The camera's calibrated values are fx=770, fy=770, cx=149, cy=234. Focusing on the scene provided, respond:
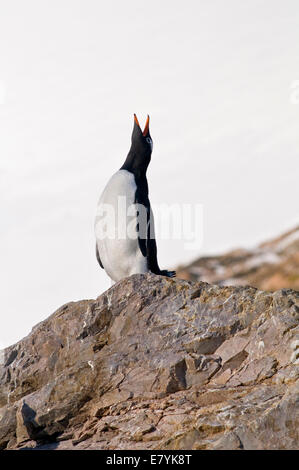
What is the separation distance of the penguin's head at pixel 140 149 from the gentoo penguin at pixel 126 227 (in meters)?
0.01

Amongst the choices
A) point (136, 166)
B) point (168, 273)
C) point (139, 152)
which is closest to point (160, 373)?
point (168, 273)

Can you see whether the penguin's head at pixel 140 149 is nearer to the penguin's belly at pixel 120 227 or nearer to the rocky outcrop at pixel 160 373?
the penguin's belly at pixel 120 227

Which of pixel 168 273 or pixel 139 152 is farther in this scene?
pixel 139 152

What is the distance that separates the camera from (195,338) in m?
8.31

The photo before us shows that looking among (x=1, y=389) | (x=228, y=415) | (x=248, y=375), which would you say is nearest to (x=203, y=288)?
(x=248, y=375)

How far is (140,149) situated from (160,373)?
3.59 meters

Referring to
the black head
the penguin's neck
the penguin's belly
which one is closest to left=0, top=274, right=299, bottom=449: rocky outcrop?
the penguin's belly

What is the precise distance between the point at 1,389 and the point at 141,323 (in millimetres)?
2000

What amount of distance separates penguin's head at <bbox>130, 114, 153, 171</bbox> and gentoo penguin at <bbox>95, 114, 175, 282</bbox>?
0.04 ft

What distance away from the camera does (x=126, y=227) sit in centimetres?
1016

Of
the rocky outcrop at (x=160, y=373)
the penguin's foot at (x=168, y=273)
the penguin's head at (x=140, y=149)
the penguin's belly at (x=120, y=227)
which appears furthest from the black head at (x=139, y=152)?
the rocky outcrop at (x=160, y=373)

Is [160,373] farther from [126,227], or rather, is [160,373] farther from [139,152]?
[139,152]

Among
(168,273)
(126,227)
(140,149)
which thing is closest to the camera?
(126,227)

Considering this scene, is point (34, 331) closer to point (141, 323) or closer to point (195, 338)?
point (141, 323)
